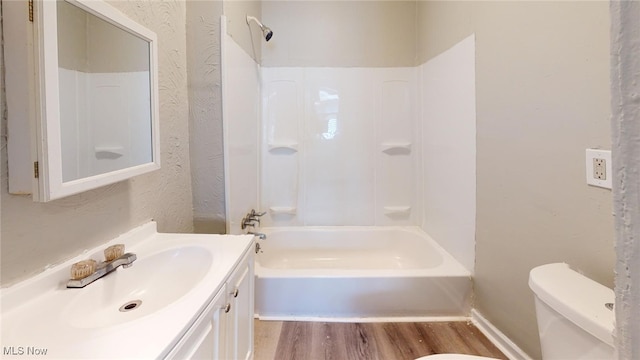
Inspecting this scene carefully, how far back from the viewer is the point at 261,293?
7.06 feet

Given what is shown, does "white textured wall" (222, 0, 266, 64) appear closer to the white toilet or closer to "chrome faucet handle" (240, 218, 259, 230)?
"chrome faucet handle" (240, 218, 259, 230)

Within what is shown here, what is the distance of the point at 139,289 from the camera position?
46.3 inches

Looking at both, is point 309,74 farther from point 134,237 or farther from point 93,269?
point 93,269

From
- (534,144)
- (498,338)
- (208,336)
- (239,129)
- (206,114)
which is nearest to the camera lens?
A: (208,336)

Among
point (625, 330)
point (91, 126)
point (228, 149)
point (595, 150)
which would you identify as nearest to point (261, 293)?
point (228, 149)

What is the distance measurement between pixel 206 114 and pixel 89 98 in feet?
2.91

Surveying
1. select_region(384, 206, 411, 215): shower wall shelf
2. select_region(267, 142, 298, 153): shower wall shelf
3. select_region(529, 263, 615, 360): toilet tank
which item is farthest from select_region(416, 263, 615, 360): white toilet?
select_region(267, 142, 298, 153): shower wall shelf

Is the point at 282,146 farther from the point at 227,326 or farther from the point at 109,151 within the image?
the point at 227,326

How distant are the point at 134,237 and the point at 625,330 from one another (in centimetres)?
149

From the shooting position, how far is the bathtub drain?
108 cm

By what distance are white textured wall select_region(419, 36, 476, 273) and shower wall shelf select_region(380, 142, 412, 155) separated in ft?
0.56

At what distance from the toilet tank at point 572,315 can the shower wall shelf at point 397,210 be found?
6.01ft

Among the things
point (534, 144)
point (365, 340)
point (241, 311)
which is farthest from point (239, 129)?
point (534, 144)

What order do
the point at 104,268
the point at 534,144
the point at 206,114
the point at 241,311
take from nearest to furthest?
the point at 104,268 → the point at 241,311 → the point at 534,144 → the point at 206,114
